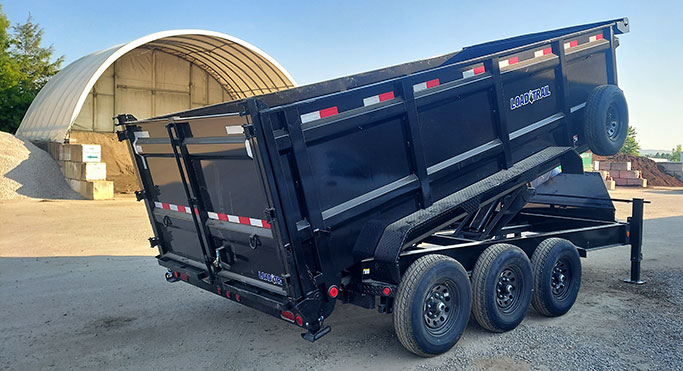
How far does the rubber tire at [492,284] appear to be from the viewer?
474 centimetres

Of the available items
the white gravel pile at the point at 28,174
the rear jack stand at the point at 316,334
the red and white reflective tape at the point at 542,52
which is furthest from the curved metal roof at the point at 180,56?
the rear jack stand at the point at 316,334

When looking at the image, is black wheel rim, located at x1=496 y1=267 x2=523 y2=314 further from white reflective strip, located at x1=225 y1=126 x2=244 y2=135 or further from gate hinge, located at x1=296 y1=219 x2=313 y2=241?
white reflective strip, located at x1=225 y1=126 x2=244 y2=135

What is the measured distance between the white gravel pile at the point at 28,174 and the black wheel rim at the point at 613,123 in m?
17.8

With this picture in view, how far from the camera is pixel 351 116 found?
427cm

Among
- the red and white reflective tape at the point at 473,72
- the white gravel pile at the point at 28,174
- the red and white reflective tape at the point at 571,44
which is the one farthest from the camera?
the white gravel pile at the point at 28,174

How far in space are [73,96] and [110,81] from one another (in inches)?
264

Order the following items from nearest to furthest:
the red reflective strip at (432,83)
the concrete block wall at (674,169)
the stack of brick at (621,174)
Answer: the red reflective strip at (432,83), the stack of brick at (621,174), the concrete block wall at (674,169)

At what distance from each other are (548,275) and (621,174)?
88.5 feet

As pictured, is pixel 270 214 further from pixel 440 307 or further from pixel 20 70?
pixel 20 70

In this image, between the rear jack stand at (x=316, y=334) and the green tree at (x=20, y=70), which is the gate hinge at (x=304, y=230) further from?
the green tree at (x=20, y=70)

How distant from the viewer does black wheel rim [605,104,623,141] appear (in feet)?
21.3

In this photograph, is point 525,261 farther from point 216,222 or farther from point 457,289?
point 216,222

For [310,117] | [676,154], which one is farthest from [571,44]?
[676,154]

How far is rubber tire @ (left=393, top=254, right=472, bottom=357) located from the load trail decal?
7.09ft
